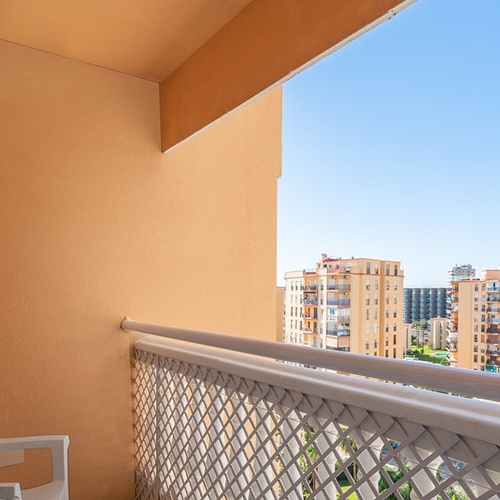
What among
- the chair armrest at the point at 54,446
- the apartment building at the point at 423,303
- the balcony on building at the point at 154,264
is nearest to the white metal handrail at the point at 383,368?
the balcony on building at the point at 154,264

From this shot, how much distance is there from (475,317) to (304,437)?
153 cm

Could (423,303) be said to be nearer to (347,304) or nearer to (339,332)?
(339,332)

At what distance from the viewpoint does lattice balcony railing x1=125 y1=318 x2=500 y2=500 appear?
998mm

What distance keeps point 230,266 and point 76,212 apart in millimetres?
1081

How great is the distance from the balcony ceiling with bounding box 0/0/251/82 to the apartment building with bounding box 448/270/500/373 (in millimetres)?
1912

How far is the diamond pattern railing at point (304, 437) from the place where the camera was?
3.28 ft

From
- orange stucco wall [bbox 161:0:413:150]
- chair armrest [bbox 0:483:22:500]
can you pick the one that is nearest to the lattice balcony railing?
chair armrest [bbox 0:483:22:500]

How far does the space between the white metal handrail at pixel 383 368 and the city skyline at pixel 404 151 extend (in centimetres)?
107

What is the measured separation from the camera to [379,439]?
123 centimetres

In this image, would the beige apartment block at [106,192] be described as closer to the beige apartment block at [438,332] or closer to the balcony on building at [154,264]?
the balcony on building at [154,264]

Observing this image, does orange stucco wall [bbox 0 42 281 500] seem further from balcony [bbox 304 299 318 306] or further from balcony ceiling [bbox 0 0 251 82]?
balcony [bbox 304 299 318 306]

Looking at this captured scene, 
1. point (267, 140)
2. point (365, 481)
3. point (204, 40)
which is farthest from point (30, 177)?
point (365, 481)

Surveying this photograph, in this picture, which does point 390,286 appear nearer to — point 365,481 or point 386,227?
point 365,481

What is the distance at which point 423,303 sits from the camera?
2.93 metres
